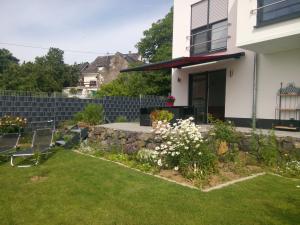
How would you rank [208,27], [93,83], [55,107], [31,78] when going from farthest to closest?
[93,83] < [31,78] < [55,107] < [208,27]

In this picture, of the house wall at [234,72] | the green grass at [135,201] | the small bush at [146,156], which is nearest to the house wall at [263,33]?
the house wall at [234,72]

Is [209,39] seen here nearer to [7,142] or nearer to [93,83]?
[7,142]

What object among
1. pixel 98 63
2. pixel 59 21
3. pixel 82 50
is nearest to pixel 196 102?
pixel 59 21

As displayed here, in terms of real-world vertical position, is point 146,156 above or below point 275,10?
below

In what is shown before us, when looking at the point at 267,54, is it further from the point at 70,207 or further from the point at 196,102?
the point at 70,207

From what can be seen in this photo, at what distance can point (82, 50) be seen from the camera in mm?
49625

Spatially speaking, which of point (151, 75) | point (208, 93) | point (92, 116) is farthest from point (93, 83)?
point (208, 93)

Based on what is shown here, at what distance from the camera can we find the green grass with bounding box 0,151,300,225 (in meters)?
4.34

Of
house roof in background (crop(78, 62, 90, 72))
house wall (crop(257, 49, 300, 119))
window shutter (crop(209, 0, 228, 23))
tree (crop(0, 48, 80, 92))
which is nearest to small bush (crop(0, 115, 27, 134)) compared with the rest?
window shutter (crop(209, 0, 228, 23))

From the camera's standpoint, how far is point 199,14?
44.2ft

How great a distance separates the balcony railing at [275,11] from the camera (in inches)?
337

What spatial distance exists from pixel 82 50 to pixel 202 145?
46667 mm

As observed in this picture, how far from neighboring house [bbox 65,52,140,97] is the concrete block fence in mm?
28987

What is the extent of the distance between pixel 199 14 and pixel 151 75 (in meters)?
17.7
